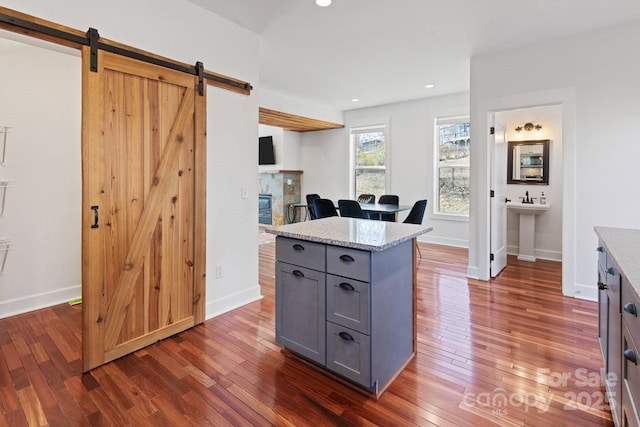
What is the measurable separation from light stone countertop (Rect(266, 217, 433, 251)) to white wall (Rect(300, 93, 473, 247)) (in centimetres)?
395

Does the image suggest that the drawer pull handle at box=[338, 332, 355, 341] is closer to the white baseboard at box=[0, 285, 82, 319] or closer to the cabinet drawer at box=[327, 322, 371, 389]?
the cabinet drawer at box=[327, 322, 371, 389]

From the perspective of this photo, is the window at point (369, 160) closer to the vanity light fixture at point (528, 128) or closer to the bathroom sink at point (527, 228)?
the vanity light fixture at point (528, 128)

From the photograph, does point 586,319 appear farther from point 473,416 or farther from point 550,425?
point 473,416

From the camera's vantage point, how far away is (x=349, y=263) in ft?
5.94

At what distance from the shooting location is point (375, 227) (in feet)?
7.56

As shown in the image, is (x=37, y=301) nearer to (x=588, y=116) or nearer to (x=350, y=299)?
(x=350, y=299)

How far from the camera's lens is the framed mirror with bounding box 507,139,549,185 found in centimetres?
488

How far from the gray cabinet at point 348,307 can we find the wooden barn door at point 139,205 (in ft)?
2.98

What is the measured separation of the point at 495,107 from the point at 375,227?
2.49 meters

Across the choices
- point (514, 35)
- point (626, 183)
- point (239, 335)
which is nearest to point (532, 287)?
Answer: point (626, 183)

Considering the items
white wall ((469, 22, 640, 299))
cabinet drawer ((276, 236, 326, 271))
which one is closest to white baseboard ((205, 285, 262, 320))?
cabinet drawer ((276, 236, 326, 271))

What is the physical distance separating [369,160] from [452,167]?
174 centimetres

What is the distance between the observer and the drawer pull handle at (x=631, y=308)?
104cm

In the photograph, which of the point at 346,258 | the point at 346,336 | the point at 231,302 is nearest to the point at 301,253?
the point at 346,258
